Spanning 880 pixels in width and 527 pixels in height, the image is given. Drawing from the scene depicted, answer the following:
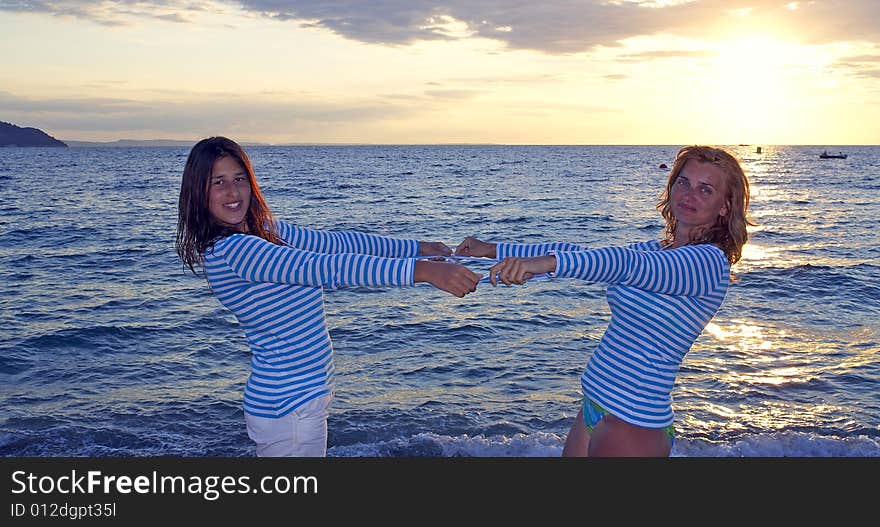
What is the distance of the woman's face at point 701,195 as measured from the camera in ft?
11.2

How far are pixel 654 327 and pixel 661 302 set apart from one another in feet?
0.41

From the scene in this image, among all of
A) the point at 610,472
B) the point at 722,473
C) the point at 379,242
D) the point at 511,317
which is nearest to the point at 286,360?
the point at 379,242

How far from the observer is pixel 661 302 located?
326cm

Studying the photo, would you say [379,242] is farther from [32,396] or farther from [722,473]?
[32,396]

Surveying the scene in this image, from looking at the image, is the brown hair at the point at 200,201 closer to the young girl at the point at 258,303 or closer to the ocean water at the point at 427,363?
the young girl at the point at 258,303

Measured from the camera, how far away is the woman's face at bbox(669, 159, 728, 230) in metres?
3.42

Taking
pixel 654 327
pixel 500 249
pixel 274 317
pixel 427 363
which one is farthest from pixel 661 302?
pixel 427 363

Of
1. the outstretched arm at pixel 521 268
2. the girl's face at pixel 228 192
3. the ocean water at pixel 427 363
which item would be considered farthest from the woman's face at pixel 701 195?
the ocean water at pixel 427 363

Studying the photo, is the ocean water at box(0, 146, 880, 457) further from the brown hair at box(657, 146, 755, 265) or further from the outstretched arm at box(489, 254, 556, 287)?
the outstretched arm at box(489, 254, 556, 287)

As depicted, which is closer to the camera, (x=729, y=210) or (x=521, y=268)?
(x=521, y=268)

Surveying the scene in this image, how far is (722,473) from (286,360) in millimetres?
1892

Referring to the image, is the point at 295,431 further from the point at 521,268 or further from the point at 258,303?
the point at 521,268

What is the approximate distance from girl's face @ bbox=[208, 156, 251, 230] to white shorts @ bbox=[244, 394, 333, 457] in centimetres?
89

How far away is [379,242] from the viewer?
3.93 meters
